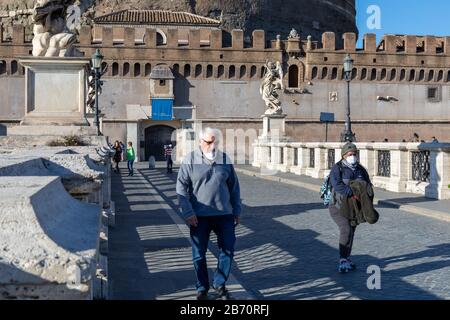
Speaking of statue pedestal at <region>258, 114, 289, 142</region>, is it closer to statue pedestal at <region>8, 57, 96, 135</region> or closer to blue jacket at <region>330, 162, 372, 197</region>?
statue pedestal at <region>8, 57, 96, 135</region>

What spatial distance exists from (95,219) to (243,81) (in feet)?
132

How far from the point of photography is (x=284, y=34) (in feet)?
173

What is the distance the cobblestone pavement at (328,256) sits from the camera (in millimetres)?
4977

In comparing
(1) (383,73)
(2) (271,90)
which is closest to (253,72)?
(1) (383,73)

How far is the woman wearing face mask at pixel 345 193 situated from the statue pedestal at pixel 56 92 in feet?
16.2

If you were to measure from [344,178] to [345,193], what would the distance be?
0.21 m

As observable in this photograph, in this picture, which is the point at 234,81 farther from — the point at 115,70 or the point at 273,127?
the point at 273,127

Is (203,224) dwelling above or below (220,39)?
below

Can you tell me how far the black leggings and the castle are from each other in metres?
35.1

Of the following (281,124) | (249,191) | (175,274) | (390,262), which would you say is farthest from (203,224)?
(281,124)

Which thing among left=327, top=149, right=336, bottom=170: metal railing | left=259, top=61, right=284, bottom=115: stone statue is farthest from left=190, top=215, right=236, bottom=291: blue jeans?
left=259, top=61, right=284, bottom=115: stone statue

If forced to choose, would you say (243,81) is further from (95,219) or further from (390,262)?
(95,219)

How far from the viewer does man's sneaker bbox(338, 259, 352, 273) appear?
5633 millimetres

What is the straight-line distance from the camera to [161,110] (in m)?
41.0
